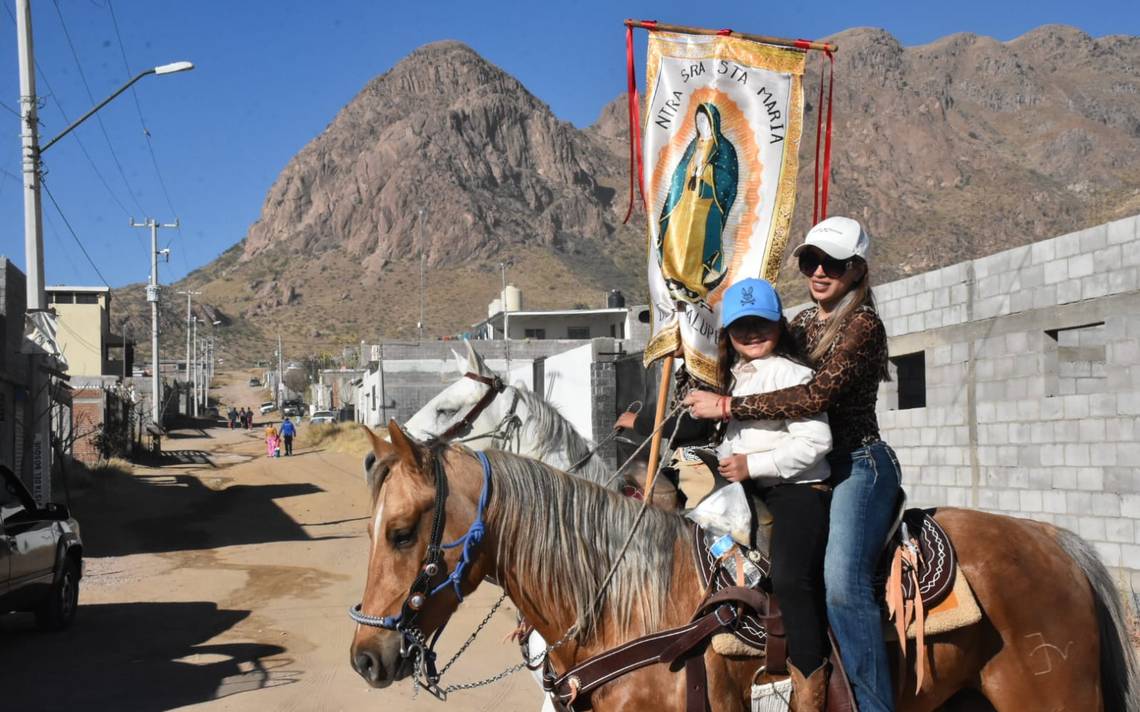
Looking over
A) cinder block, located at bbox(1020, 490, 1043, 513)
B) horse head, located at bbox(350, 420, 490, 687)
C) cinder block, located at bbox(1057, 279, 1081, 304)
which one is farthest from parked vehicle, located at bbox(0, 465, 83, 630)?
cinder block, located at bbox(1057, 279, 1081, 304)

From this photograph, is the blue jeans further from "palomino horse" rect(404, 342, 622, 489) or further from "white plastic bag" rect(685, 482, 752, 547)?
"palomino horse" rect(404, 342, 622, 489)

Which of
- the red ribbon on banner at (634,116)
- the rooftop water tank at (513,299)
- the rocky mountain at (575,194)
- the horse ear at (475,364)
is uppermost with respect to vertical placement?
the rocky mountain at (575,194)

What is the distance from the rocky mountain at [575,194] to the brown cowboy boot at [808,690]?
81.1 meters

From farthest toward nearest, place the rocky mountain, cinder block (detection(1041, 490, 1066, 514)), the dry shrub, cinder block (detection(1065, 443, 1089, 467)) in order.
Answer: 1. the rocky mountain
2. the dry shrub
3. cinder block (detection(1041, 490, 1066, 514))
4. cinder block (detection(1065, 443, 1089, 467))

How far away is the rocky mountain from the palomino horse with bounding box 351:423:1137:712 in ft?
264

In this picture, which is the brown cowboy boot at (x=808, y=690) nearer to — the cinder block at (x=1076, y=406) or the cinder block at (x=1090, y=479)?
the cinder block at (x=1090, y=479)

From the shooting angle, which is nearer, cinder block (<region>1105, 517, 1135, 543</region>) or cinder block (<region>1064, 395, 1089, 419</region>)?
cinder block (<region>1105, 517, 1135, 543</region>)

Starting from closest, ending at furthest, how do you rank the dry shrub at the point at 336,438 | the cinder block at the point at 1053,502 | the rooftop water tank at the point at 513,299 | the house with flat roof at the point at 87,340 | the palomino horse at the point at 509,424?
the palomino horse at the point at 509,424 → the cinder block at the point at 1053,502 → the dry shrub at the point at 336,438 → the house with flat roof at the point at 87,340 → the rooftop water tank at the point at 513,299

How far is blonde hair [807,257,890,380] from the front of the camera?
366cm

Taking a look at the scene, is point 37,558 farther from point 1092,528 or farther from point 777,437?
point 1092,528

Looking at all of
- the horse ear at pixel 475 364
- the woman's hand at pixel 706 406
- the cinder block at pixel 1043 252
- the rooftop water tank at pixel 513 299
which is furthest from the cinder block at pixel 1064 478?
the rooftop water tank at pixel 513 299

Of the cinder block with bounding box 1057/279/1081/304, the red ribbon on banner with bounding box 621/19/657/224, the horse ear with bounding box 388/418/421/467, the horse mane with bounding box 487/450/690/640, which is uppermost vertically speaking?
the red ribbon on banner with bounding box 621/19/657/224

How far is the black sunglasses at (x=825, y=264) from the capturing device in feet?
12.6

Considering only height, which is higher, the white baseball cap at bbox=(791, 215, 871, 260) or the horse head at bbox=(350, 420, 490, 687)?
the white baseball cap at bbox=(791, 215, 871, 260)
